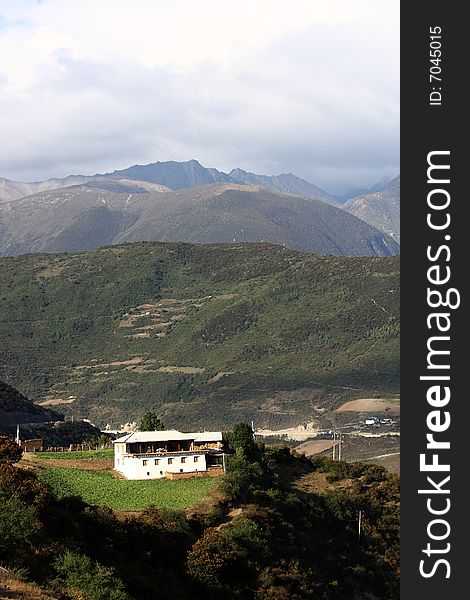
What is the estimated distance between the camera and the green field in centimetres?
4459

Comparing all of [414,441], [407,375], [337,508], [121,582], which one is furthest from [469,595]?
[337,508]

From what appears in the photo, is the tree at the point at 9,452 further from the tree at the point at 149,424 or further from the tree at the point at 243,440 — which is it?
the tree at the point at 149,424

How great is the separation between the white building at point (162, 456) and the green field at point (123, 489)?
812 millimetres

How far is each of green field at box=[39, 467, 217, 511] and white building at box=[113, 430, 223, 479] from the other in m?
0.81

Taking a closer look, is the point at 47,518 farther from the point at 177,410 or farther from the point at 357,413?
the point at 177,410

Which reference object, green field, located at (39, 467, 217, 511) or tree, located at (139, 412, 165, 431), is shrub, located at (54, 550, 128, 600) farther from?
tree, located at (139, 412, 165, 431)

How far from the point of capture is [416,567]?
1664 cm

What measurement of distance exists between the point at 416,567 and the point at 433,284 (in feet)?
15.3

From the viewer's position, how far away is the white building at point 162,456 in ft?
167

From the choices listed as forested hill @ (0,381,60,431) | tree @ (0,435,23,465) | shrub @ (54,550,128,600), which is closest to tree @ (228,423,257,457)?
tree @ (0,435,23,465)

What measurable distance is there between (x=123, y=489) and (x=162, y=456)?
3978 millimetres

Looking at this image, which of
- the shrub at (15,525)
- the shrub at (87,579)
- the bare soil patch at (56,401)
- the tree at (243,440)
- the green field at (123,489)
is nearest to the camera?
the shrub at (87,579)

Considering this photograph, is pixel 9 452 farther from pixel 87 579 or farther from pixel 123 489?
pixel 87 579

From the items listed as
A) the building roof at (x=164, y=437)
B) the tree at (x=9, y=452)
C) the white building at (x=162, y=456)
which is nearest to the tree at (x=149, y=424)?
the building roof at (x=164, y=437)
